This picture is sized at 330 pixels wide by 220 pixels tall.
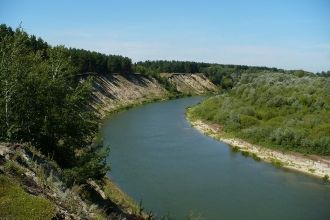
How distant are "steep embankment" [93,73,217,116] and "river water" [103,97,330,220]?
31.3 m

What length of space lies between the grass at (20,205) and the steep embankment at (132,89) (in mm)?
67733

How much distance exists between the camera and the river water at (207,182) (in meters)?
29.5

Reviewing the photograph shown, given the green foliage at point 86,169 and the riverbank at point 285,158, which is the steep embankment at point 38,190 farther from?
the riverbank at point 285,158

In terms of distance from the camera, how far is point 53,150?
19.0 metres

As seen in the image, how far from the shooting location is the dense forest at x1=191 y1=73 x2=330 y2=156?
49562mm

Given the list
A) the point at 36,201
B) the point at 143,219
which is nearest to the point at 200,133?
the point at 143,219

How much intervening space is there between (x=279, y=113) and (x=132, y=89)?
5140 cm

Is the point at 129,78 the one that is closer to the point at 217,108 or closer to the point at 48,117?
the point at 217,108

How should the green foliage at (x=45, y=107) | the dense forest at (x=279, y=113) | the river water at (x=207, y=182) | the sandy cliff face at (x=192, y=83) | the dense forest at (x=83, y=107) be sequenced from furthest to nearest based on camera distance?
the sandy cliff face at (x=192, y=83) → the dense forest at (x=279, y=113) → the river water at (x=207, y=182) → the dense forest at (x=83, y=107) → the green foliage at (x=45, y=107)

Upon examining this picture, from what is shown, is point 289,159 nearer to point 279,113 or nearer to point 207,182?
point 207,182

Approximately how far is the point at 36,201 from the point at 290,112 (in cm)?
5619

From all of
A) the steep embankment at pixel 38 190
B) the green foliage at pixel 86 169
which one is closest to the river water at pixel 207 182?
the steep embankment at pixel 38 190

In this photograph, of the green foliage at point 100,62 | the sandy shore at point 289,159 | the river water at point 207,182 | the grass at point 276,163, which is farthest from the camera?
the green foliage at point 100,62

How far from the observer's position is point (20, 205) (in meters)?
9.09
